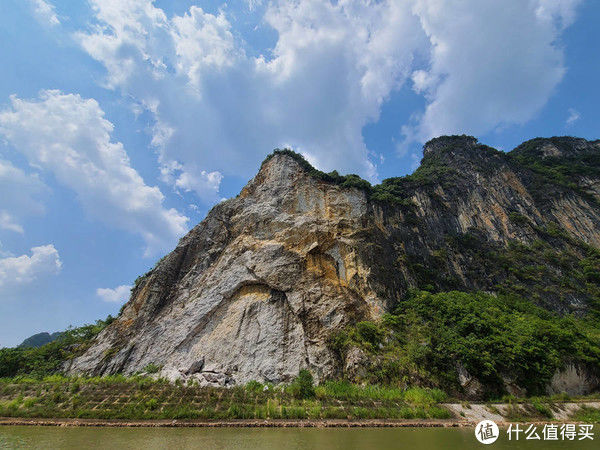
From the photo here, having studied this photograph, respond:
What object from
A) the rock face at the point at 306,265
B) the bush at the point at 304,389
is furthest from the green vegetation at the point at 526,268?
the bush at the point at 304,389

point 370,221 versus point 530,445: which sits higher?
point 370,221

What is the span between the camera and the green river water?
945 centimetres

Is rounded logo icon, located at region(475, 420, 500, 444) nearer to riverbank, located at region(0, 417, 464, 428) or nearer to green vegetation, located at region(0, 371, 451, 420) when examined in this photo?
riverbank, located at region(0, 417, 464, 428)

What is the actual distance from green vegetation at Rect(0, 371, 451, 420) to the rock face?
8.92 feet

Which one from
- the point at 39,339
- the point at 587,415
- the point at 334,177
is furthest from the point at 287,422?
the point at 39,339

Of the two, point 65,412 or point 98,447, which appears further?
point 65,412

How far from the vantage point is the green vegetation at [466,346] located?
18.2 meters

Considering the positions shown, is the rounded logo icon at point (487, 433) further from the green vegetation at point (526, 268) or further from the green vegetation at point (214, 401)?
the green vegetation at point (526, 268)

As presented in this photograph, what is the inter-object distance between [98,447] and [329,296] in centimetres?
1671

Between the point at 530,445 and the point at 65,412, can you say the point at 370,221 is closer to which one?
the point at 530,445

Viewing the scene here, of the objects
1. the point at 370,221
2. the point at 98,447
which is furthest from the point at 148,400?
the point at 370,221

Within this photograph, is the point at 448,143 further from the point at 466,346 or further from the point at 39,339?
the point at 39,339

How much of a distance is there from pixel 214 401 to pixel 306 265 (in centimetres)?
1248

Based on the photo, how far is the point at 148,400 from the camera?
1526 cm
